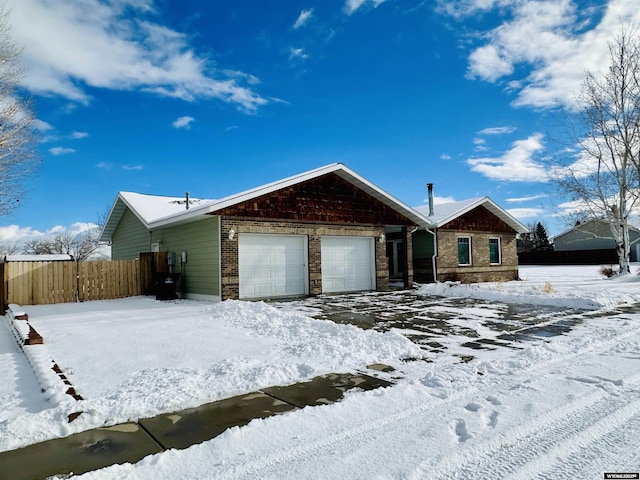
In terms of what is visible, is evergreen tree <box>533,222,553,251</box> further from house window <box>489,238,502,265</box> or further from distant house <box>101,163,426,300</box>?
distant house <box>101,163,426,300</box>

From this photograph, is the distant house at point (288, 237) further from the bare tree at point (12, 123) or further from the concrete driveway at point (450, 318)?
the bare tree at point (12, 123)

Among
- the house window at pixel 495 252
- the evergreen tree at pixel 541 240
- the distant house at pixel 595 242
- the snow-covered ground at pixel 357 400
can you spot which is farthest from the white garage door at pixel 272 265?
the evergreen tree at pixel 541 240

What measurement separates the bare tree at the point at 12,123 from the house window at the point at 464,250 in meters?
19.1

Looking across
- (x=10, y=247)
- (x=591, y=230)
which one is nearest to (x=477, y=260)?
(x=591, y=230)

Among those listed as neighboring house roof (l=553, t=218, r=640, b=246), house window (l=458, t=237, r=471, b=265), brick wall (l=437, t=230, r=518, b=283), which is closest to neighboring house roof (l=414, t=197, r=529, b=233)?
brick wall (l=437, t=230, r=518, b=283)

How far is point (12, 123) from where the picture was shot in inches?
602

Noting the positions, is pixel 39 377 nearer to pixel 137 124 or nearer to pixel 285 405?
pixel 285 405

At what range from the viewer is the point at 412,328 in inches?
311

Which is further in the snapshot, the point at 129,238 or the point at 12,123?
the point at 129,238

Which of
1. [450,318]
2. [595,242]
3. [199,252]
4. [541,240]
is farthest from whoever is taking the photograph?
[541,240]

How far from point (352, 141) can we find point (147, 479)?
17478 millimetres

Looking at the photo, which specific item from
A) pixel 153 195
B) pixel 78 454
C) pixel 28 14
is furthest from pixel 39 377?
pixel 153 195

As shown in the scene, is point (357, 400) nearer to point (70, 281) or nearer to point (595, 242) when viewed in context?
point (70, 281)

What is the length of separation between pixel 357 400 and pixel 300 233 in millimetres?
10648
